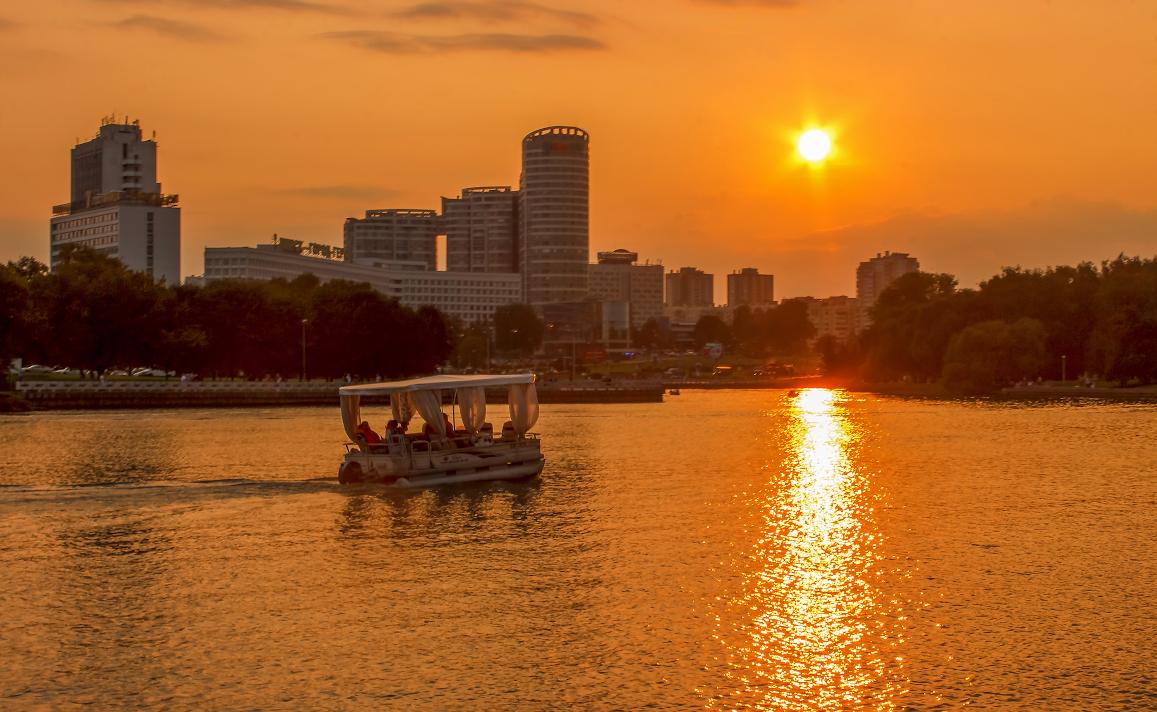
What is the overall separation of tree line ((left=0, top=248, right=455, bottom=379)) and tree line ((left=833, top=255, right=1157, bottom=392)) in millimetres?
70617

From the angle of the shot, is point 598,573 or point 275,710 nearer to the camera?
point 275,710

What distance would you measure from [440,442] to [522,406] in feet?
15.9

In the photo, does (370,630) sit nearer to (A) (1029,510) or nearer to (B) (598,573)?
(B) (598,573)

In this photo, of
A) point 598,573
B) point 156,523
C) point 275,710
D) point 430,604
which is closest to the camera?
point 275,710

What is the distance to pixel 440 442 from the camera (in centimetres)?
4466

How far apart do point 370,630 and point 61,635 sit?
637 cm

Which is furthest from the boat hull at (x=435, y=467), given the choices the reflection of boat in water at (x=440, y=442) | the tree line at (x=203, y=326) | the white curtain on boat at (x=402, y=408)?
the tree line at (x=203, y=326)

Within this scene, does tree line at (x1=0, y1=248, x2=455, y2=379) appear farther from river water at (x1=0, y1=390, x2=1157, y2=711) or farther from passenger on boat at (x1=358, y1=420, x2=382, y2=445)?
passenger on boat at (x1=358, y1=420, x2=382, y2=445)

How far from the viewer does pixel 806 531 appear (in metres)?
35.5

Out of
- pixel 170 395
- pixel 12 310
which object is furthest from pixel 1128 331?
pixel 12 310

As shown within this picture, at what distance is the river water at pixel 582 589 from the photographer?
18.5 meters

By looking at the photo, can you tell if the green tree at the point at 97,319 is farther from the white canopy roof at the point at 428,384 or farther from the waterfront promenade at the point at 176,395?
the white canopy roof at the point at 428,384


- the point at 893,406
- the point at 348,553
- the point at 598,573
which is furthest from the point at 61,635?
the point at 893,406

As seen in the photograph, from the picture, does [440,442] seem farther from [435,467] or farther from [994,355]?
[994,355]
